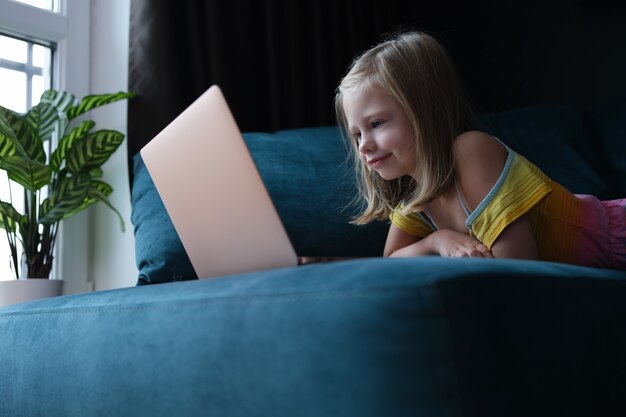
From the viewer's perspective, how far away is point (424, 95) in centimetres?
129

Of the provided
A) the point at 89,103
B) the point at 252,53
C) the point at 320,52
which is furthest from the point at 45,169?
the point at 320,52

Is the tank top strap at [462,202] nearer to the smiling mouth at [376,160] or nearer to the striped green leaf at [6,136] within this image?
the smiling mouth at [376,160]

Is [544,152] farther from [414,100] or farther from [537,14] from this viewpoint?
[537,14]

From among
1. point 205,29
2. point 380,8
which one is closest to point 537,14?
point 380,8

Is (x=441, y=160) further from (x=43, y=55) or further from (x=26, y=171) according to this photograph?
(x=43, y=55)

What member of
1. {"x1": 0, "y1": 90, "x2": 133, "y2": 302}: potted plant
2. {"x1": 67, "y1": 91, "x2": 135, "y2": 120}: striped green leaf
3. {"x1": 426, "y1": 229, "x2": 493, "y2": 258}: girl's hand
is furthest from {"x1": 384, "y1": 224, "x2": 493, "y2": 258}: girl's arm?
{"x1": 67, "y1": 91, "x2": 135, "y2": 120}: striped green leaf

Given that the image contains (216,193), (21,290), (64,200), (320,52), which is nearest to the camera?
(216,193)

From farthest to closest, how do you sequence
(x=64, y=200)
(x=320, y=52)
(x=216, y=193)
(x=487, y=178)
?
(x=320, y=52), (x=64, y=200), (x=487, y=178), (x=216, y=193)

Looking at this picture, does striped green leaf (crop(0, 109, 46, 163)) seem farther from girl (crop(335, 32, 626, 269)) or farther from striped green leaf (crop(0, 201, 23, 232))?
girl (crop(335, 32, 626, 269))

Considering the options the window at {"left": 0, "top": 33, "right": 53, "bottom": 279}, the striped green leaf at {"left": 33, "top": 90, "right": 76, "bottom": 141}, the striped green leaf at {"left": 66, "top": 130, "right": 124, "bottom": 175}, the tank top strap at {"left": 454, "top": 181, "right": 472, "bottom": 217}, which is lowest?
the tank top strap at {"left": 454, "top": 181, "right": 472, "bottom": 217}

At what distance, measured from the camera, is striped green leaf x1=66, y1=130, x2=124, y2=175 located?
1918 millimetres

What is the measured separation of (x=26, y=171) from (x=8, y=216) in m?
0.13

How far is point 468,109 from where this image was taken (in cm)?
135

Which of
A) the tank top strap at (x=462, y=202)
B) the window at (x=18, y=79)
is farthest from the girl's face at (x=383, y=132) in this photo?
the window at (x=18, y=79)
